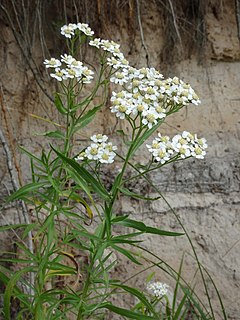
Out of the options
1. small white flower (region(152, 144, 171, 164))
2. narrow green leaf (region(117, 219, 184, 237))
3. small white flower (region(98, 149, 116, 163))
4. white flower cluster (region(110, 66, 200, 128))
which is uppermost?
white flower cluster (region(110, 66, 200, 128))

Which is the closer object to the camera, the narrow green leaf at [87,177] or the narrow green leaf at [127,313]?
the narrow green leaf at [87,177]

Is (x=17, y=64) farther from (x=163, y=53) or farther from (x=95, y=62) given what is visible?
(x=163, y=53)

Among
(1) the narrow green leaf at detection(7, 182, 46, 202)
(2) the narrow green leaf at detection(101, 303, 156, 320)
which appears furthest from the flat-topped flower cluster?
(2) the narrow green leaf at detection(101, 303, 156, 320)

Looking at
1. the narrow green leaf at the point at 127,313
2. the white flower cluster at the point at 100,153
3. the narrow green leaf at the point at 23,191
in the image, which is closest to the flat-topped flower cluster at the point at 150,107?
the white flower cluster at the point at 100,153

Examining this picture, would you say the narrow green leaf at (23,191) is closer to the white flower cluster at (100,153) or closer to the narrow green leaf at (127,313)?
the white flower cluster at (100,153)

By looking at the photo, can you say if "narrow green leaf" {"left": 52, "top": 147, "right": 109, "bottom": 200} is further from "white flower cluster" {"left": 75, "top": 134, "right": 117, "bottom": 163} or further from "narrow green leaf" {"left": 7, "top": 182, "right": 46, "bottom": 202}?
"narrow green leaf" {"left": 7, "top": 182, "right": 46, "bottom": 202}

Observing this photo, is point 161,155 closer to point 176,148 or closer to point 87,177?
point 176,148

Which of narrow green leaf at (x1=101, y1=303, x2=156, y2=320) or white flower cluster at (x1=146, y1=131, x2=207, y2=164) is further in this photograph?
narrow green leaf at (x1=101, y1=303, x2=156, y2=320)

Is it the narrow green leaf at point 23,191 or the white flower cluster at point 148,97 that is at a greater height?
the white flower cluster at point 148,97
